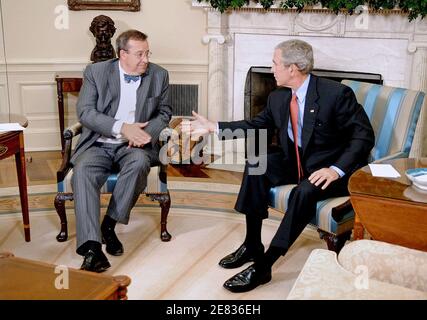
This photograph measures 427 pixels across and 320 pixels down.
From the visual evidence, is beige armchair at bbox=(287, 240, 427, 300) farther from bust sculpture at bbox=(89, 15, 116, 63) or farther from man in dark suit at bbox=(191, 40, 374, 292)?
bust sculpture at bbox=(89, 15, 116, 63)

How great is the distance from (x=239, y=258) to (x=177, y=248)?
16.0 inches

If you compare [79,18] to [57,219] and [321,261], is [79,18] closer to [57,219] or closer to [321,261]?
[57,219]

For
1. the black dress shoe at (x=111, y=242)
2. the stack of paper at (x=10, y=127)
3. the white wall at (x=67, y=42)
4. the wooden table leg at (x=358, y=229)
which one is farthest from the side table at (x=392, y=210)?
the white wall at (x=67, y=42)

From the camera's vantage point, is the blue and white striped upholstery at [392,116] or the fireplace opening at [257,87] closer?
the blue and white striped upholstery at [392,116]

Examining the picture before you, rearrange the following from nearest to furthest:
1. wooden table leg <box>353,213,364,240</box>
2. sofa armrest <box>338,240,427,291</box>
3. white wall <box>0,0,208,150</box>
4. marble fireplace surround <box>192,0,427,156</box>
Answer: sofa armrest <box>338,240,427,291</box>
wooden table leg <box>353,213,364,240</box>
marble fireplace surround <box>192,0,427,156</box>
white wall <box>0,0,208,150</box>

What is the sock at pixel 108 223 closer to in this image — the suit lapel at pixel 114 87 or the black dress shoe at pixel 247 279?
the suit lapel at pixel 114 87

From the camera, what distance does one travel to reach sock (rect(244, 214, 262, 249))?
2916 mm

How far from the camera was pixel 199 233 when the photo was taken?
3.45 metres

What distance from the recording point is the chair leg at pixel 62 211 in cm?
319

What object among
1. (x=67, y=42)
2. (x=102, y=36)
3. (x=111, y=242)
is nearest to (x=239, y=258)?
(x=111, y=242)

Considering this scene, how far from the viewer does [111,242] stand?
3143 millimetres

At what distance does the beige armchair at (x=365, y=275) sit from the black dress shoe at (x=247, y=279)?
Answer: 0.82m

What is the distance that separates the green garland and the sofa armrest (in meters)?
2.83

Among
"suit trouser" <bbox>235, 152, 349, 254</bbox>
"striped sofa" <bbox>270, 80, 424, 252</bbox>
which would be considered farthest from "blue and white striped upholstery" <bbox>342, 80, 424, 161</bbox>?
"suit trouser" <bbox>235, 152, 349, 254</bbox>
